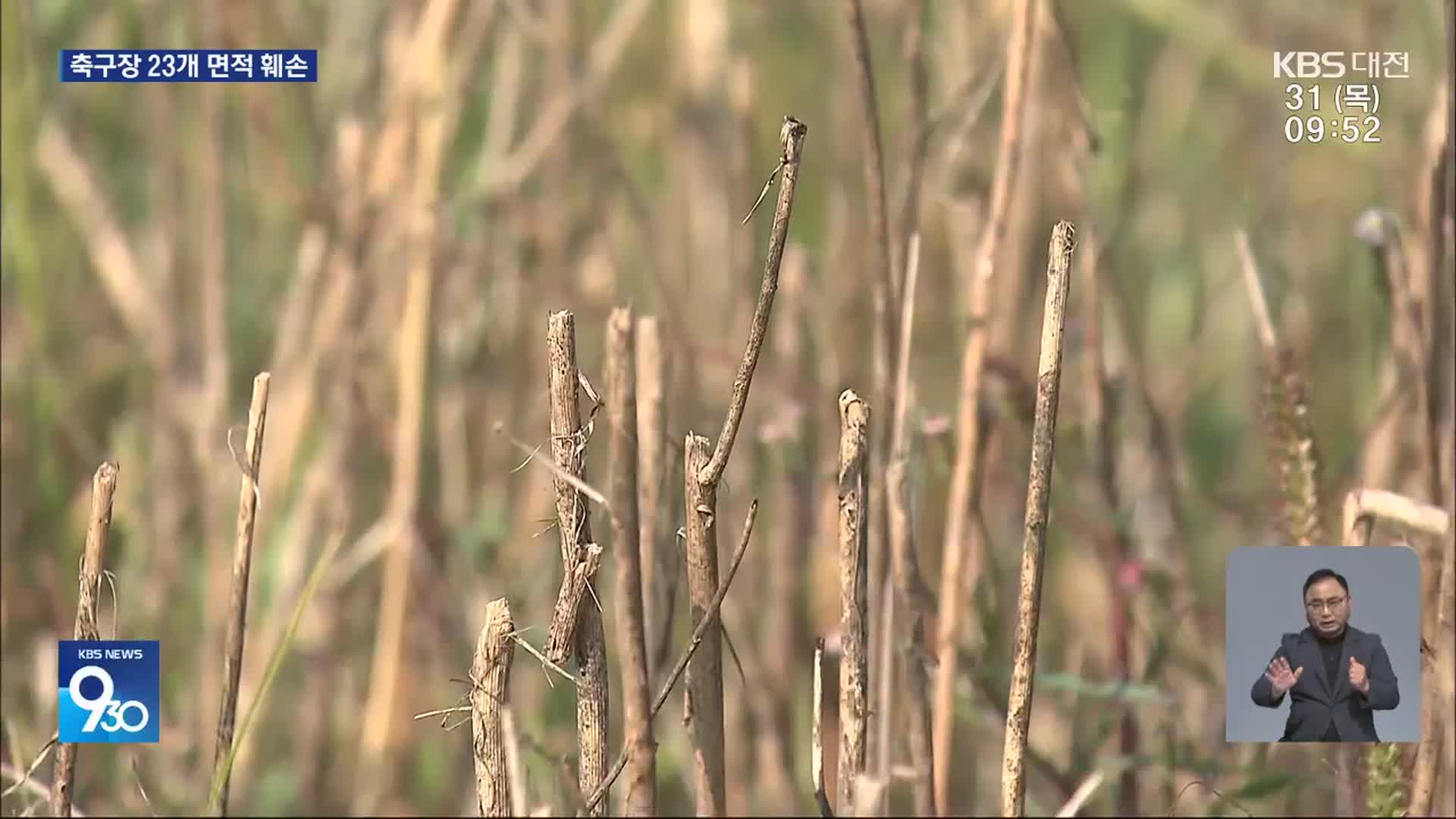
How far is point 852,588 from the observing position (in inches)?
21.3

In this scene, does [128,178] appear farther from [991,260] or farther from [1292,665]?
[1292,665]

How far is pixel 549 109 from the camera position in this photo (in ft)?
3.79

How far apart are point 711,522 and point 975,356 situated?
25cm

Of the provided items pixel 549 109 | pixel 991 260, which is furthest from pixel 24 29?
pixel 991 260

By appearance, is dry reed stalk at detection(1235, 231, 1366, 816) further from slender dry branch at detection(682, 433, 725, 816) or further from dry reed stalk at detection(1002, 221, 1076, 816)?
slender dry branch at detection(682, 433, 725, 816)

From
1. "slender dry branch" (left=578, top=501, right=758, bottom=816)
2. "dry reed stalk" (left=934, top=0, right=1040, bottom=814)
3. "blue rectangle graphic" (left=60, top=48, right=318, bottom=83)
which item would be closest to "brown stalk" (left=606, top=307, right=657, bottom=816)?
"slender dry branch" (left=578, top=501, right=758, bottom=816)

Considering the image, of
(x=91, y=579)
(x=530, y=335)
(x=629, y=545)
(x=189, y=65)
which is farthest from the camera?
(x=530, y=335)

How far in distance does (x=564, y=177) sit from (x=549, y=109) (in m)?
0.05

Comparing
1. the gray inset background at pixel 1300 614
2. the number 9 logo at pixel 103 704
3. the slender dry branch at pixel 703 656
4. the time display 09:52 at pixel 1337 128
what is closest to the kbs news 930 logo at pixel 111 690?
the number 9 logo at pixel 103 704

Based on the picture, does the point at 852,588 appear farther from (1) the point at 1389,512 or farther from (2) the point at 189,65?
(2) the point at 189,65

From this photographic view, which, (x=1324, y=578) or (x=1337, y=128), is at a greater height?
(x=1337, y=128)

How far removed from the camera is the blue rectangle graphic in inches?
36.4

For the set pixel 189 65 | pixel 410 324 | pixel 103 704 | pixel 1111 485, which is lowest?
pixel 103 704

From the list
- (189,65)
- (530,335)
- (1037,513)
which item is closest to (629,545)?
(1037,513)
